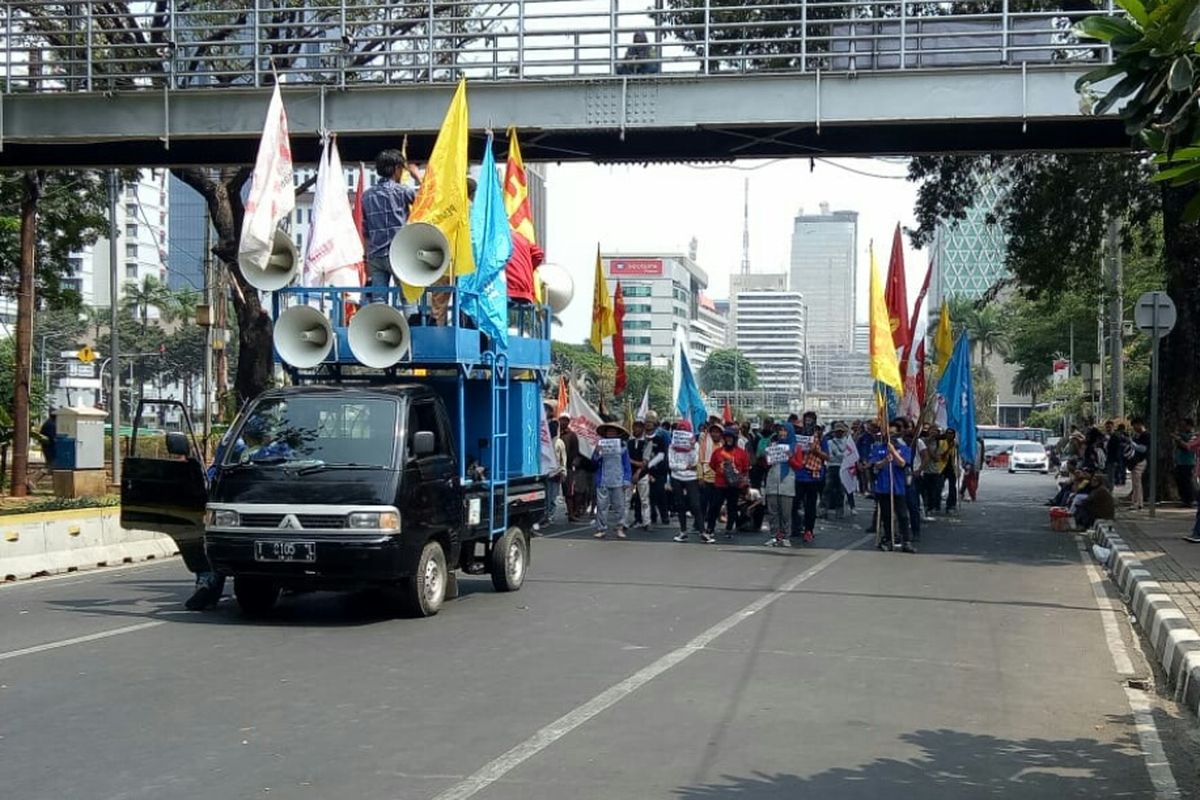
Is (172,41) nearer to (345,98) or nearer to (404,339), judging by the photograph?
(345,98)

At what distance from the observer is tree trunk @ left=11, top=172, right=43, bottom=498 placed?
25703 mm

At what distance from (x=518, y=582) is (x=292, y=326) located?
3.48 metres

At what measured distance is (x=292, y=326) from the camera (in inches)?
483

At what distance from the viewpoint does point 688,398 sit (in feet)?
88.9

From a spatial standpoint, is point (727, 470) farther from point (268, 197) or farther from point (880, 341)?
point (268, 197)

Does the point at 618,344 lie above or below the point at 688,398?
above

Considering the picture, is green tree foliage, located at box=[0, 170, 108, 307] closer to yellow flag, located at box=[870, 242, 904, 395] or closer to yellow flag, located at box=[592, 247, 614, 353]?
yellow flag, located at box=[592, 247, 614, 353]

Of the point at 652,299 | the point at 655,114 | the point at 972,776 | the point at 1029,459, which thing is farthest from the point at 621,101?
the point at 652,299

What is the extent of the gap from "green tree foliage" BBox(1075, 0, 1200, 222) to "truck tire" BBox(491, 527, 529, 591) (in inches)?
335

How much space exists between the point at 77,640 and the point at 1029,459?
54.1 metres

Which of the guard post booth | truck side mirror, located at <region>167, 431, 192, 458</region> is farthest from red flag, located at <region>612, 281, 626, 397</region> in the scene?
truck side mirror, located at <region>167, 431, 192, 458</region>

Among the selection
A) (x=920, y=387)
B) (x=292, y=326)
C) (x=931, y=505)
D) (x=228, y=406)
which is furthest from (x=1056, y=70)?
(x=228, y=406)

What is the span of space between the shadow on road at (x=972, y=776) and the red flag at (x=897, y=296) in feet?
47.4

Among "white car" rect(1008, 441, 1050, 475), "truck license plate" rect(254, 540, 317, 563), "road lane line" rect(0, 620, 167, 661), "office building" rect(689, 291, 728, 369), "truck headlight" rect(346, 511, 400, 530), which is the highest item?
"office building" rect(689, 291, 728, 369)
